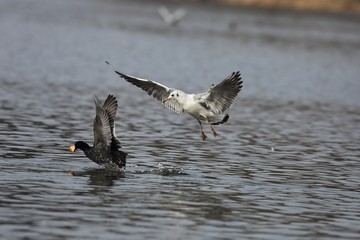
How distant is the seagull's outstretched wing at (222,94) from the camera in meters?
14.3

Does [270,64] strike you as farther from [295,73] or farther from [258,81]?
[258,81]

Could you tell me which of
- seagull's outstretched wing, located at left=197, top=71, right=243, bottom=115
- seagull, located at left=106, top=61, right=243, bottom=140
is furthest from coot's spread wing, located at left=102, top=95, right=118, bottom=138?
seagull's outstretched wing, located at left=197, top=71, right=243, bottom=115

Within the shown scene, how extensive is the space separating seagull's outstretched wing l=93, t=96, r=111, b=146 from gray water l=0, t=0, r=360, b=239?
1.47ft

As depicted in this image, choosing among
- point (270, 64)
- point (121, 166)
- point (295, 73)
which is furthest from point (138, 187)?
point (270, 64)

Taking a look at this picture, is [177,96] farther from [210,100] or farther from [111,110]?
[111,110]

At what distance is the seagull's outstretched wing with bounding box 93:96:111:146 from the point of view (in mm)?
13570

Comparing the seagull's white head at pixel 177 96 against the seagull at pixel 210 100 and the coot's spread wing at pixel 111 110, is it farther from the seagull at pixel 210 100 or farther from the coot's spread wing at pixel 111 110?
the coot's spread wing at pixel 111 110

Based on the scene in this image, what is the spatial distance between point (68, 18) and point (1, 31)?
15.3 meters

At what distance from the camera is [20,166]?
13.6m

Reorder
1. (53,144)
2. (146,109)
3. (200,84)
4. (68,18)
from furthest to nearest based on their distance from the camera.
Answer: (68,18) → (200,84) → (146,109) → (53,144)

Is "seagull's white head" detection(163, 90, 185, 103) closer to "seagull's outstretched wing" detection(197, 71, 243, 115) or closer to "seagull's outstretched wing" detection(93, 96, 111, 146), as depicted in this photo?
"seagull's outstretched wing" detection(197, 71, 243, 115)

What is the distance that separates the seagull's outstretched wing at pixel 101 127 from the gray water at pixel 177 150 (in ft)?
1.47

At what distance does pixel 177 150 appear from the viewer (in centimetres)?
1625

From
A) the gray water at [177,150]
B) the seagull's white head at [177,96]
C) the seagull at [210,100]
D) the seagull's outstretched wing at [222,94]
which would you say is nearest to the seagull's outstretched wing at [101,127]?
the gray water at [177,150]
